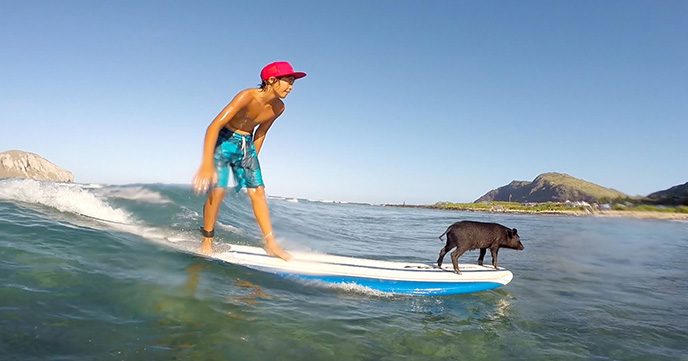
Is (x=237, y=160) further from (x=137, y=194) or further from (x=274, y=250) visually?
(x=137, y=194)

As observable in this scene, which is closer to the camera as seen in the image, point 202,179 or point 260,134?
point 202,179

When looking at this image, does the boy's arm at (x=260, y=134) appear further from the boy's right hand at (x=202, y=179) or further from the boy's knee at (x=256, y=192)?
the boy's right hand at (x=202, y=179)

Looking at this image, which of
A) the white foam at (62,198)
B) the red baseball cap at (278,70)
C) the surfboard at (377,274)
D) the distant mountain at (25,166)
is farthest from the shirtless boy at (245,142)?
the distant mountain at (25,166)

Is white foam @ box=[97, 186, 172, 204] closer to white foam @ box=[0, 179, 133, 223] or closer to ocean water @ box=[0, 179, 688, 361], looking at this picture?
white foam @ box=[0, 179, 133, 223]

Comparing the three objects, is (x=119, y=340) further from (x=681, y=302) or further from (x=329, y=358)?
(x=681, y=302)

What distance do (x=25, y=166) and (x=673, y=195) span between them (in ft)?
277

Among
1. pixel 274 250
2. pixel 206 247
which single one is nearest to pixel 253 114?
pixel 274 250

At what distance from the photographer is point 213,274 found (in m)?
5.22

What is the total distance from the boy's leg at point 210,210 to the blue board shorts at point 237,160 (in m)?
0.13

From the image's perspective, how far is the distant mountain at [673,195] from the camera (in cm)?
253

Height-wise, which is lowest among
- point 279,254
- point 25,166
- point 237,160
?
point 279,254

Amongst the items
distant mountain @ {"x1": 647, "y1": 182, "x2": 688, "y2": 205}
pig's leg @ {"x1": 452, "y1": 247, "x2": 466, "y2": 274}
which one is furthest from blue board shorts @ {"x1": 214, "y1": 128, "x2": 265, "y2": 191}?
distant mountain @ {"x1": 647, "y1": 182, "x2": 688, "y2": 205}

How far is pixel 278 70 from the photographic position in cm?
529

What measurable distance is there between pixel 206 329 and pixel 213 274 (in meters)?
1.98
